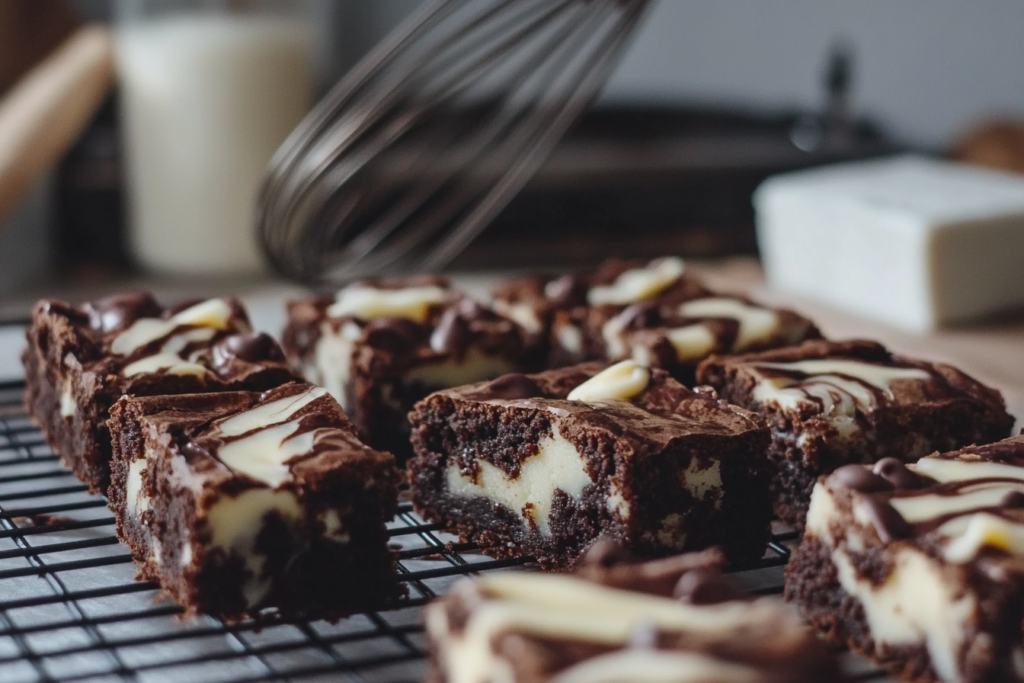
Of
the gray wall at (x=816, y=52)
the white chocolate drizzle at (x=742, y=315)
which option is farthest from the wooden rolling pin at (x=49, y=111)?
the white chocolate drizzle at (x=742, y=315)

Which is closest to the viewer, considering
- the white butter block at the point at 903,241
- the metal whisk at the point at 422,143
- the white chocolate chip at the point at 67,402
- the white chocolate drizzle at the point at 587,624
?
the white chocolate drizzle at the point at 587,624

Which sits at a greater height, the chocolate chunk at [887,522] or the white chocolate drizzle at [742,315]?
the white chocolate drizzle at [742,315]

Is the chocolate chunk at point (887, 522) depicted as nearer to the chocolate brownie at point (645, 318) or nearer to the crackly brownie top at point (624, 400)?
the crackly brownie top at point (624, 400)

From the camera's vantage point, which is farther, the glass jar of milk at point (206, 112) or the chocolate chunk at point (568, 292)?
the glass jar of milk at point (206, 112)

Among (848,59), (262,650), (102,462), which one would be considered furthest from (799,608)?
(848,59)

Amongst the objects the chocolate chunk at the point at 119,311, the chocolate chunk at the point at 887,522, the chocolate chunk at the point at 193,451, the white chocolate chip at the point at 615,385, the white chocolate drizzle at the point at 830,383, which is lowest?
the chocolate chunk at the point at 887,522

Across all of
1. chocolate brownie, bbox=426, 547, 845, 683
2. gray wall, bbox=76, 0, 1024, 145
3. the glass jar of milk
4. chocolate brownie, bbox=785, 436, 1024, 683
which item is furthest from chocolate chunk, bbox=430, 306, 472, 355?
gray wall, bbox=76, 0, 1024, 145

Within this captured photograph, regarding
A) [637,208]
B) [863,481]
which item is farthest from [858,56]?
[863,481]

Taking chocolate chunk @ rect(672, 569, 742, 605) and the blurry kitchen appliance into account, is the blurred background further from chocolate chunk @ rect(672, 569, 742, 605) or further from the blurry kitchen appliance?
chocolate chunk @ rect(672, 569, 742, 605)
